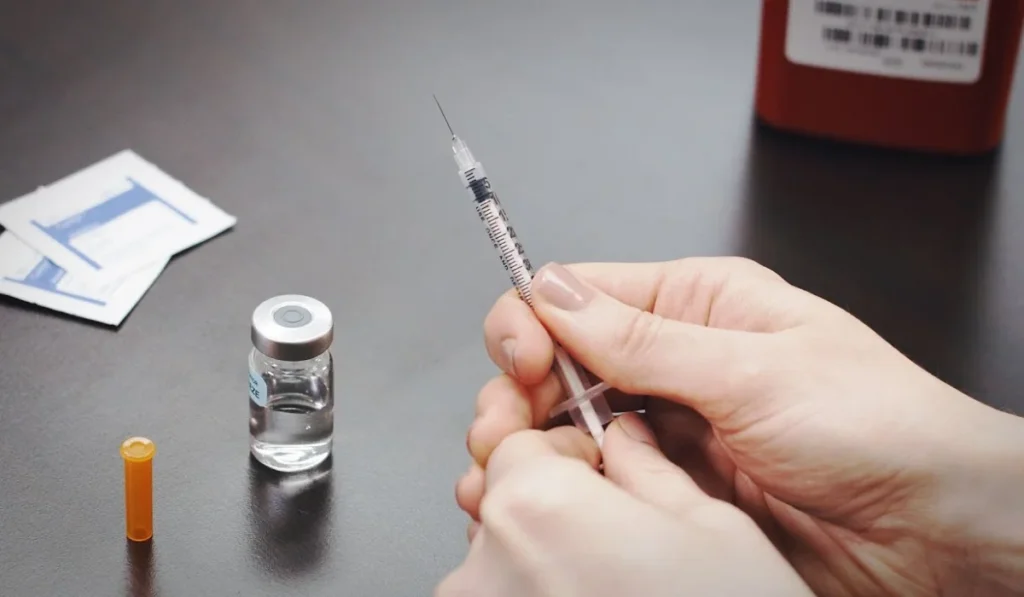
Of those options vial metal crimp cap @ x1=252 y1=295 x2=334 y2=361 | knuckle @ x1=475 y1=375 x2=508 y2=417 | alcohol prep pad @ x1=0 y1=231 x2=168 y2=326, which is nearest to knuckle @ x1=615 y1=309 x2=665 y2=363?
knuckle @ x1=475 y1=375 x2=508 y2=417

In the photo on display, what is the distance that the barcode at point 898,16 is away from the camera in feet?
3.81

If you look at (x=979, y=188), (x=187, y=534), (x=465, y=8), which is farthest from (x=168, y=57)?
(x=979, y=188)

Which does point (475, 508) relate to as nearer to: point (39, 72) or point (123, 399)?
point (123, 399)

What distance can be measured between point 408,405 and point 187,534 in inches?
7.6

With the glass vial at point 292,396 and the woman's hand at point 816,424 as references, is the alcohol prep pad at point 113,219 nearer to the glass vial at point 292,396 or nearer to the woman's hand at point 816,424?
the glass vial at point 292,396

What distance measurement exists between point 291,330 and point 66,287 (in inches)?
11.1

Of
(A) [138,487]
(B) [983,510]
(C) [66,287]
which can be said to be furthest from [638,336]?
(C) [66,287]

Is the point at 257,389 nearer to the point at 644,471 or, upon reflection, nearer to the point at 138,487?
the point at 138,487

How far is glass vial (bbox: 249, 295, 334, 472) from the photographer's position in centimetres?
91

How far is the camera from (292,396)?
95cm

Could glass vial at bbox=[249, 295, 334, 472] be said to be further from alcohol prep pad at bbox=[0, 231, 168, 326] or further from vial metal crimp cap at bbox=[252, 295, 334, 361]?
alcohol prep pad at bbox=[0, 231, 168, 326]

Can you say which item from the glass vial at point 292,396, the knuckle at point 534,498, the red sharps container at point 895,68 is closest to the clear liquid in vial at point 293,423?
the glass vial at point 292,396

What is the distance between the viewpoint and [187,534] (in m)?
0.88

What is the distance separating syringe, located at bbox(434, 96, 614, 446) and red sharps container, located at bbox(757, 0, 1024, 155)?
424 mm
